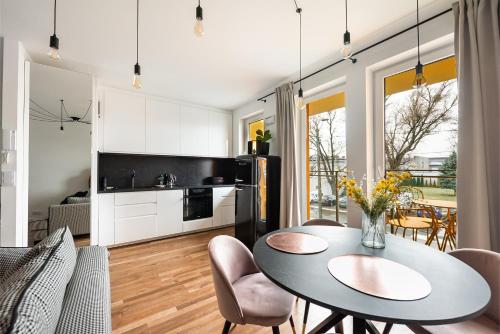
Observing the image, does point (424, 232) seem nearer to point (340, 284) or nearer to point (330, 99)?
point (330, 99)

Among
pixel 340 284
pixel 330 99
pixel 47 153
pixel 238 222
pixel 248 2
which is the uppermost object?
pixel 248 2

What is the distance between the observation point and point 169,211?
3639mm

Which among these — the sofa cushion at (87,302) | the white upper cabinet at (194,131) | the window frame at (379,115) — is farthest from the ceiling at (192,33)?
the sofa cushion at (87,302)

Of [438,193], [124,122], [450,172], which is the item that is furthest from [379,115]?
[124,122]

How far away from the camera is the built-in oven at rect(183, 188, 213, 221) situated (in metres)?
3.85

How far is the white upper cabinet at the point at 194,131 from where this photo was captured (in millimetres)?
4074

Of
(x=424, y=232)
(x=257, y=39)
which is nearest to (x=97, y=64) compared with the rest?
(x=257, y=39)

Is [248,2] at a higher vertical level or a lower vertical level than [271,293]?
higher

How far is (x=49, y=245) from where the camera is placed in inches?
42.7

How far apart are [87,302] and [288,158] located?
2559 millimetres

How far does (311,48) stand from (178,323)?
2915mm

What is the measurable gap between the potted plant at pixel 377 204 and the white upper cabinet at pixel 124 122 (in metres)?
3.45

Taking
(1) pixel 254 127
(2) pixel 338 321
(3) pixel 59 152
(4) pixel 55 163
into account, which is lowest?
(2) pixel 338 321

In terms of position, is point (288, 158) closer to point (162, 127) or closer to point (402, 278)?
point (402, 278)
